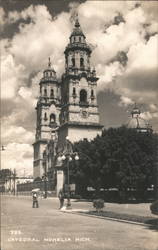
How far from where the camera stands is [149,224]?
18812 mm

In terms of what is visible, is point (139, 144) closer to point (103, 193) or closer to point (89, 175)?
point (89, 175)

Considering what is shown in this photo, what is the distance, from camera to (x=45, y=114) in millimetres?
110750

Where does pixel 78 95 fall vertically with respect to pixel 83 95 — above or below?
below

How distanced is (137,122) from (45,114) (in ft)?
90.6

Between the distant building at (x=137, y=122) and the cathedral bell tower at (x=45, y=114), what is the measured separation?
23099mm

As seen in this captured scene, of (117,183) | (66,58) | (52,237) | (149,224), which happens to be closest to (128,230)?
(149,224)

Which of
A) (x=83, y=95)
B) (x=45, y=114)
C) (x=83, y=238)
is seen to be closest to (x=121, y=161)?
(x=83, y=238)

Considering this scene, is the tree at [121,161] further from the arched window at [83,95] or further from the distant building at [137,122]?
the distant building at [137,122]

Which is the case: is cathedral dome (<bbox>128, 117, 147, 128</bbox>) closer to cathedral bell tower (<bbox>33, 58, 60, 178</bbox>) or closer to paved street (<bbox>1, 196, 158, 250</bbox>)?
cathedral bell tower (<bbox>33, 58, 60, 178</bbox>)

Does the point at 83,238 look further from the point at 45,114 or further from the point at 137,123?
the point at 45,114

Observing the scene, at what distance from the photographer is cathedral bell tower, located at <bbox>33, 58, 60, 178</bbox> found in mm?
110062

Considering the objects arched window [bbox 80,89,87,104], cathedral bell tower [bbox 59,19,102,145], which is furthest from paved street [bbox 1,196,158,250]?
arched window [bbox 80,89,87,104]

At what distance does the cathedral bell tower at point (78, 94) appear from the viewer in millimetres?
80312

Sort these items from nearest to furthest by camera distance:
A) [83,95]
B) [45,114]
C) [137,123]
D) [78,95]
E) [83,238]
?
1. [83,238]
2. [78,95]
3. [83,95]
4. [137,123]
5. [45,114]
